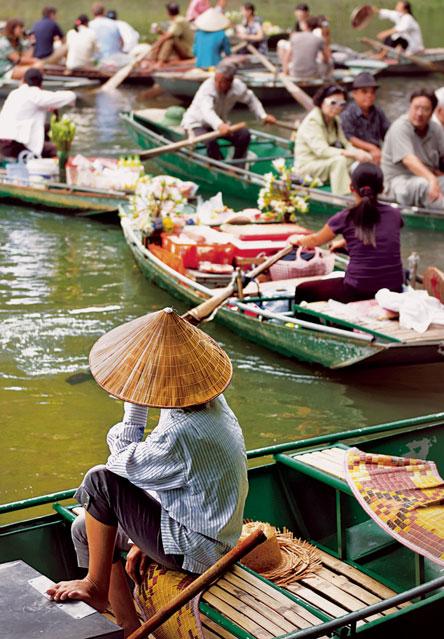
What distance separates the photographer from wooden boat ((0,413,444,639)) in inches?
146

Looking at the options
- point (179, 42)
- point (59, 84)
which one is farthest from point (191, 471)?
point (179, 42)

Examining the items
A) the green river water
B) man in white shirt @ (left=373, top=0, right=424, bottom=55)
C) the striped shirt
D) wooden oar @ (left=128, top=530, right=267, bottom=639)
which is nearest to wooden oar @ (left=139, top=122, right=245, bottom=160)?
the green river water

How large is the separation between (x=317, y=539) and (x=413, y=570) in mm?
441

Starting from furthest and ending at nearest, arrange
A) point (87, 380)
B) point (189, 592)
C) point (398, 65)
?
point (398, 65), point (87, 380), point (189, 592)

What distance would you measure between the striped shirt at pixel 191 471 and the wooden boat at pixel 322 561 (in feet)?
0.67

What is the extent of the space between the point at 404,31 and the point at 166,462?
17.3 m

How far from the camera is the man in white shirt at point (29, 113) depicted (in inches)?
444

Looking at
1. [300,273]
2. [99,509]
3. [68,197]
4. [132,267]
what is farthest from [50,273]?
[99,509]

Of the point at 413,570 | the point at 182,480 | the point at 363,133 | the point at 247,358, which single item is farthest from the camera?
the point at 363,133

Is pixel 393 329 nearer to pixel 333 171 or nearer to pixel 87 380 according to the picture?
pixel 87 380

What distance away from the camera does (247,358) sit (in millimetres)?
7836

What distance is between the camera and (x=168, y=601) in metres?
3.77

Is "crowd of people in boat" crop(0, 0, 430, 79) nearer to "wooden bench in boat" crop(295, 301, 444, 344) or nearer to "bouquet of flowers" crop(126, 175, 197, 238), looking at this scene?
"bouquet of flowers" crop(126, 175, 197, 238)

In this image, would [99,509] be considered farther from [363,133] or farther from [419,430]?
[363,133]
